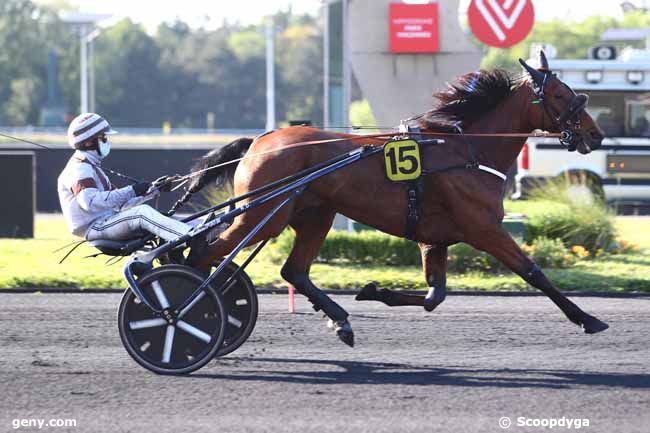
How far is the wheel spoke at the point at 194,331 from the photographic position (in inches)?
256

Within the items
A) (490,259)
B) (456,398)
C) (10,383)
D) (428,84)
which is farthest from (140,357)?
(428,84)

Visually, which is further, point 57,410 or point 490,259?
point 490,259

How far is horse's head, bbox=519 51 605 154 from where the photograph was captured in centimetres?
735

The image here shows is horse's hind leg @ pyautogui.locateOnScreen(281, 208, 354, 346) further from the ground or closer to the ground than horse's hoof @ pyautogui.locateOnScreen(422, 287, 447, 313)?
further from the ground

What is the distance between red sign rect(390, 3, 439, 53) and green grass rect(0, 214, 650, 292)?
317 cm

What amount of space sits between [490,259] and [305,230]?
394 centimetres

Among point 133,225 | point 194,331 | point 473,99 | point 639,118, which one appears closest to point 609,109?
point 639,118

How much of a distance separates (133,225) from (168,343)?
0.75 m

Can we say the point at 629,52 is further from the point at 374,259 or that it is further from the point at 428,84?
the point at 374,259

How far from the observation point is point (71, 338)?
7.61m

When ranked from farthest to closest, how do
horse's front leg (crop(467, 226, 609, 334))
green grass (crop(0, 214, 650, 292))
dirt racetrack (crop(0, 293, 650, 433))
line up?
→ green grass (crop(0, 214, 650, 292))
horse's front leg (crop(467, 226, 609, 334))
dirt racetrack (crop(0, 293, 650, 433))

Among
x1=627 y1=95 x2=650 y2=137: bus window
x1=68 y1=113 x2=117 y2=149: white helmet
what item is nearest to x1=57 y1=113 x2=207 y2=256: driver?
x1=68 y1=113 x2=117 y2=149: white helmet

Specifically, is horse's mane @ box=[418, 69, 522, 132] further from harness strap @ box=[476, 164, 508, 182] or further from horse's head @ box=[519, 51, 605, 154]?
harness strap @ box=[476, 164, 508, 182]

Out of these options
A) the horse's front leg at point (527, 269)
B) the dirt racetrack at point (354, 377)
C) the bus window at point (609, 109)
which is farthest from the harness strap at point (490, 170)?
the bus window at point (609, 109)
